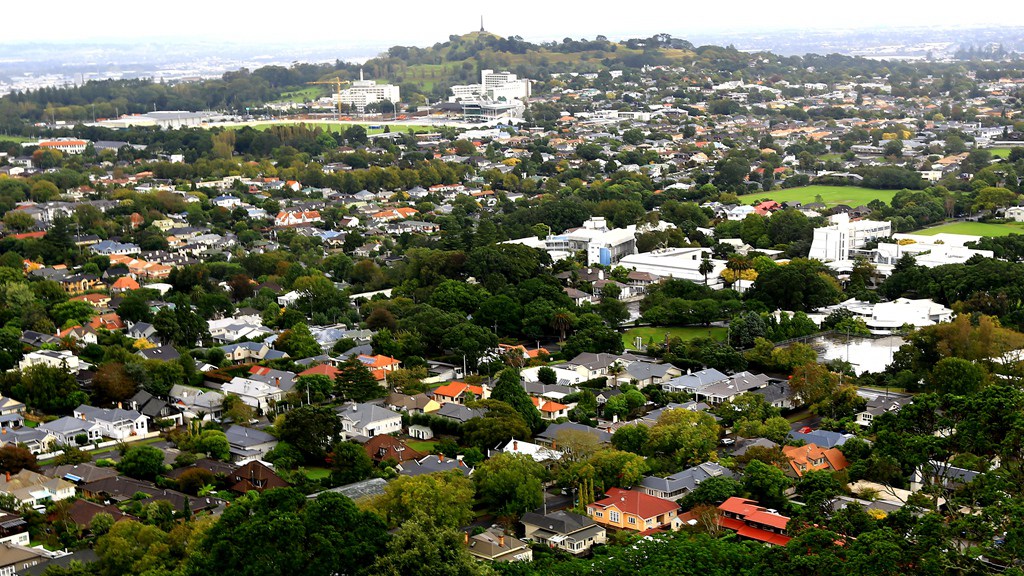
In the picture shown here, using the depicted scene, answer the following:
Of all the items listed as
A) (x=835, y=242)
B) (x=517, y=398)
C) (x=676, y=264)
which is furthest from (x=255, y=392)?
(x=835, y=242)

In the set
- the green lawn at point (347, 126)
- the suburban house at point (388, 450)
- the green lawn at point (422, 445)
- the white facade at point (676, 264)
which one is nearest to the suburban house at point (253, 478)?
the suburban house at point (388, 450)

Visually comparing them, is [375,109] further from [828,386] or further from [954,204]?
[828,386]

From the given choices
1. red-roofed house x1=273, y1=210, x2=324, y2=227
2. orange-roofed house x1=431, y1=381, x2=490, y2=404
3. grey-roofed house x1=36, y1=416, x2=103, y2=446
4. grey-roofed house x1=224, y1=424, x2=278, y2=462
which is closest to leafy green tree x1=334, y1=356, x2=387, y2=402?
orange-roofed house x1=431, y1=381, x2=490, y2=404

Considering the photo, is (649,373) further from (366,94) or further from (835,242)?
(366,94)

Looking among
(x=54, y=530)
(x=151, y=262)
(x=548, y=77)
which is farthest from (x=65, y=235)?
(x=548, y=77)

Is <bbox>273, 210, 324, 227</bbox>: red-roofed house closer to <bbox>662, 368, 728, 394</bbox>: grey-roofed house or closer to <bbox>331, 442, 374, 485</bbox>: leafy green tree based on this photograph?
<bbox>662, 368, 728, 394</bbox>: grey-roofed house
